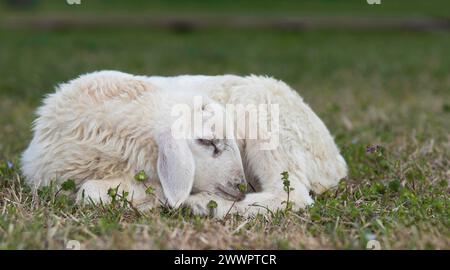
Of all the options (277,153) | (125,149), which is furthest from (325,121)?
(125,149)

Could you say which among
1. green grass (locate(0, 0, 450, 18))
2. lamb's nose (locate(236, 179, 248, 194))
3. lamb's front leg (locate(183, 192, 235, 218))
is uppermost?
green grass (locate(0, 0, 450, 18))

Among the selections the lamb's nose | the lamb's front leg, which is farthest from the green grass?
the lamb's front leg

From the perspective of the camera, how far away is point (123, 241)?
313 centimetres

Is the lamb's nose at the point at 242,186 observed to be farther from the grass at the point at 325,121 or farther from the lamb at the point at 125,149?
the grass at the point at 325,121

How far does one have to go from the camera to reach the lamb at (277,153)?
3928 mm

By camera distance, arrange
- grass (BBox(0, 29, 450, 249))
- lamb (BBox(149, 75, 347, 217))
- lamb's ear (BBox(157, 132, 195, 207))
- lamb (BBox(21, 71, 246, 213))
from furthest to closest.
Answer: lamb (BBox(149, 75, 347, 217)) → lamb (BBox(21, 71, 246, 213)) → lamb's ear (BBox(157, 132, 195, 207)) → grass (BBox(0, 29, 450, 249))

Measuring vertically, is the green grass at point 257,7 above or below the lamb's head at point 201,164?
above

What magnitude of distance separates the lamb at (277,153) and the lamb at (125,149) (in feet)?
0.49

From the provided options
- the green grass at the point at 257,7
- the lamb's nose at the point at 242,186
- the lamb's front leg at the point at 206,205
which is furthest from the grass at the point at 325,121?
the green grass at the point at 257,7

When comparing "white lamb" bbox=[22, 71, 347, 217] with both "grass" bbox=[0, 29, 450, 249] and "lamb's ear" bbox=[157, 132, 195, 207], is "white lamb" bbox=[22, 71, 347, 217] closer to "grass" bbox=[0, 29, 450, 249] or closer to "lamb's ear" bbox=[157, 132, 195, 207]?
"lamb's ear" bbox=[157, 132, 195, 207]

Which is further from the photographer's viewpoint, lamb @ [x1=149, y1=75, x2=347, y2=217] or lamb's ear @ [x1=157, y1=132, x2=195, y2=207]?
lamb @ [x1=149, y1=75, x2=347, y2=217]

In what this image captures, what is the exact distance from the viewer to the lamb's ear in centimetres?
371

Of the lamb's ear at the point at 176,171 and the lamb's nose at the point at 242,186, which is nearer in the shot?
the lamb's ear at the point at 176,171
